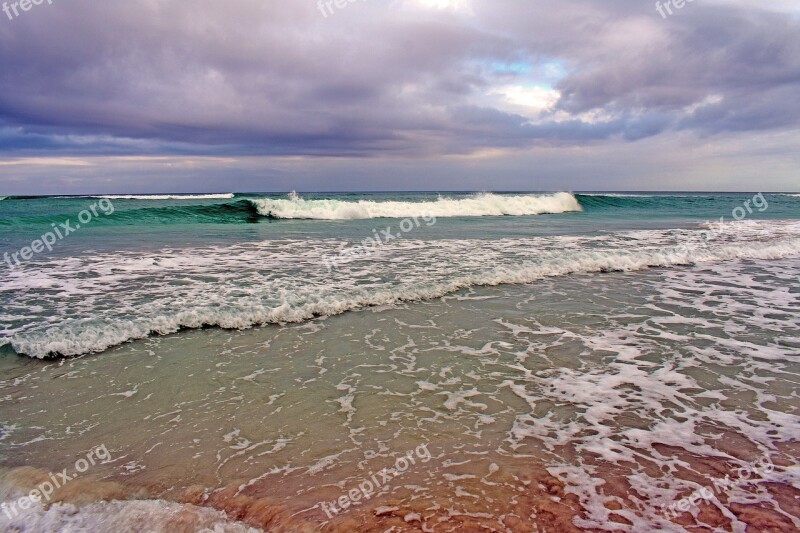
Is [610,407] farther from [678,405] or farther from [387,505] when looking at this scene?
[387,505]

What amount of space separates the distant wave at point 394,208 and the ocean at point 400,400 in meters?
21.0

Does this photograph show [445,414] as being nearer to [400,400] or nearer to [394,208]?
[400,400]

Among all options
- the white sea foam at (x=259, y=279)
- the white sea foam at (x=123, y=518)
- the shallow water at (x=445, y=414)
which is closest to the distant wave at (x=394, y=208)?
the white sea foam at (x=259, y=279)

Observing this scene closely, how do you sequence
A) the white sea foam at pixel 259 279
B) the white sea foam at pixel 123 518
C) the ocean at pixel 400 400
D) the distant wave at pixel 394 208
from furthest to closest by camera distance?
the distant wave at pixel 394 208 → the white sea foam at pixel 259 279 → the ocean at pixel 400 400 → the white sea foam at pixel 123 518

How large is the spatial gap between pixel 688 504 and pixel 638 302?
6.06 metres

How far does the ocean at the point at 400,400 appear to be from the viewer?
10.5ft

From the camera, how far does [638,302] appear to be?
28.4 feet

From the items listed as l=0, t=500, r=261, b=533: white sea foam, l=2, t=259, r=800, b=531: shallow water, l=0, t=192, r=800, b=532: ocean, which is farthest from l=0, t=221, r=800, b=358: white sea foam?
l=0, t=500, r=261, b=533: white sea foam

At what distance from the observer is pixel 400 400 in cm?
476

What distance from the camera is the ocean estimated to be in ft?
10.5

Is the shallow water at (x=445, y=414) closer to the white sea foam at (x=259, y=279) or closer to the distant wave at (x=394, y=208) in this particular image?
→ the white sea foam at (x=259, y=279)

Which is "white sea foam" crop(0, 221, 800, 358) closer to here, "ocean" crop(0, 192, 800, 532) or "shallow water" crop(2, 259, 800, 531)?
"ocean" crop(0, 192, 800, 532)

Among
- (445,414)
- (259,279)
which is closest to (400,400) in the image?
(445,414)

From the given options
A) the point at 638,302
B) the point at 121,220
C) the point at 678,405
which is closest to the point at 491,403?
the point at 678,405
